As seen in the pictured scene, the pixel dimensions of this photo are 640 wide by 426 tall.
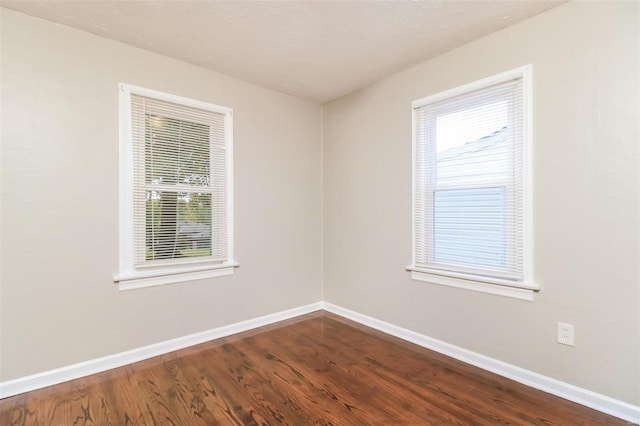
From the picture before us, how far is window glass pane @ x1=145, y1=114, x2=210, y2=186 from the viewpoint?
8.43 ft

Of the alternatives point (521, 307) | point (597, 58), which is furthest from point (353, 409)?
point (597, 58)

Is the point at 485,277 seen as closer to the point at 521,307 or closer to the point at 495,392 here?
the point at 521,307

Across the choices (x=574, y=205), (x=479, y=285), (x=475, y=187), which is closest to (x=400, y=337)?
(x=479, y=285)

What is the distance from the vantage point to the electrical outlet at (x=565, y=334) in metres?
1.95

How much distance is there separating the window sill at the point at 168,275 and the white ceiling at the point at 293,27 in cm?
185

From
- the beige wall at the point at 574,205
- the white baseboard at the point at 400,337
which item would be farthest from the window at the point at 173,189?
the beige wall at the point at 574,205

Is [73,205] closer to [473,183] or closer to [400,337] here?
[400,337]

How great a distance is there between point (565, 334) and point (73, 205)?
3.50m

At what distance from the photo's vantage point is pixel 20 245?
6.70ft

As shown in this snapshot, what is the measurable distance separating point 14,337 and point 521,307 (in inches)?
136

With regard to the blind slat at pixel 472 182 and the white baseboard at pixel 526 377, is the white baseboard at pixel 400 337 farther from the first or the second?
the blind slat at pixel 472 182

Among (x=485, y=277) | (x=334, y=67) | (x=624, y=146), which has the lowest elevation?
(x=485, y=277)

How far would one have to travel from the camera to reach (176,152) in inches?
106

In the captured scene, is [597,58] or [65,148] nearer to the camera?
[597,58]
